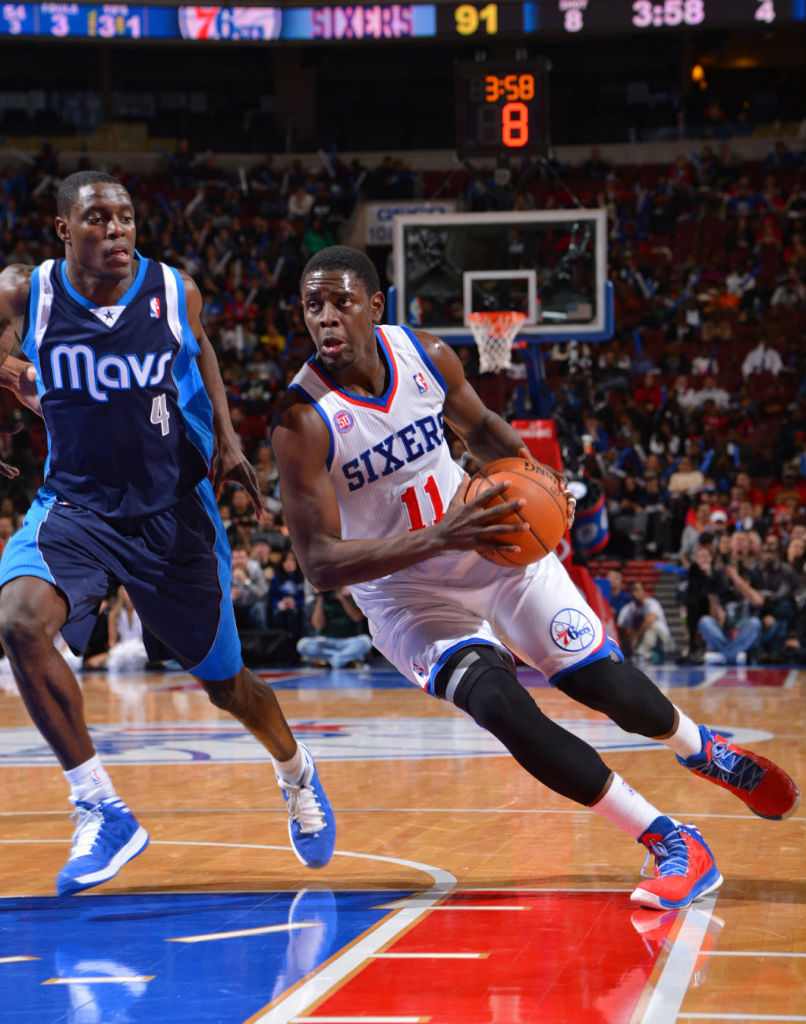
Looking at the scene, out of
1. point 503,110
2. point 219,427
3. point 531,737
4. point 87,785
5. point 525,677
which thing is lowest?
point 525,677

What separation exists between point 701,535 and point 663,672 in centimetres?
229

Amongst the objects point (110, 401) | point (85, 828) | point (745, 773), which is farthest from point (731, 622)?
point (85, 828)

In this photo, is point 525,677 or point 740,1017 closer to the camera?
point 740,1017

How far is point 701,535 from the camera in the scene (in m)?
14.6

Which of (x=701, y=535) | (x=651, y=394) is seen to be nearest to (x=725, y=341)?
(x=651, y=394)

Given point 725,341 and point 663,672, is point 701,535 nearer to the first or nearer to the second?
point 663,672

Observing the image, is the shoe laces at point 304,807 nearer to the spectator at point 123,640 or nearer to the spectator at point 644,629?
the spectator at point 644,629

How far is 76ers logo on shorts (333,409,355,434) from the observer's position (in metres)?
4.23

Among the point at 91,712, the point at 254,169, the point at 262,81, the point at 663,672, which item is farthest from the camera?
the point at 262,81

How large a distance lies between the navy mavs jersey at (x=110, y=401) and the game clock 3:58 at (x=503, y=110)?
9.91 metres

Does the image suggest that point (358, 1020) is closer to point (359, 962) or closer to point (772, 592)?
point (359, 962)

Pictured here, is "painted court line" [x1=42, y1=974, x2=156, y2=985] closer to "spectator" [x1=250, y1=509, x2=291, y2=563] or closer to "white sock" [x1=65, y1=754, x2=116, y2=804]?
"white sock" [x1=65, y1=754, x2=116, y2=804]

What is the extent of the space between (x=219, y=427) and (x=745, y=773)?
205 cm

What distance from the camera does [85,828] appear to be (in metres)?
4.03
